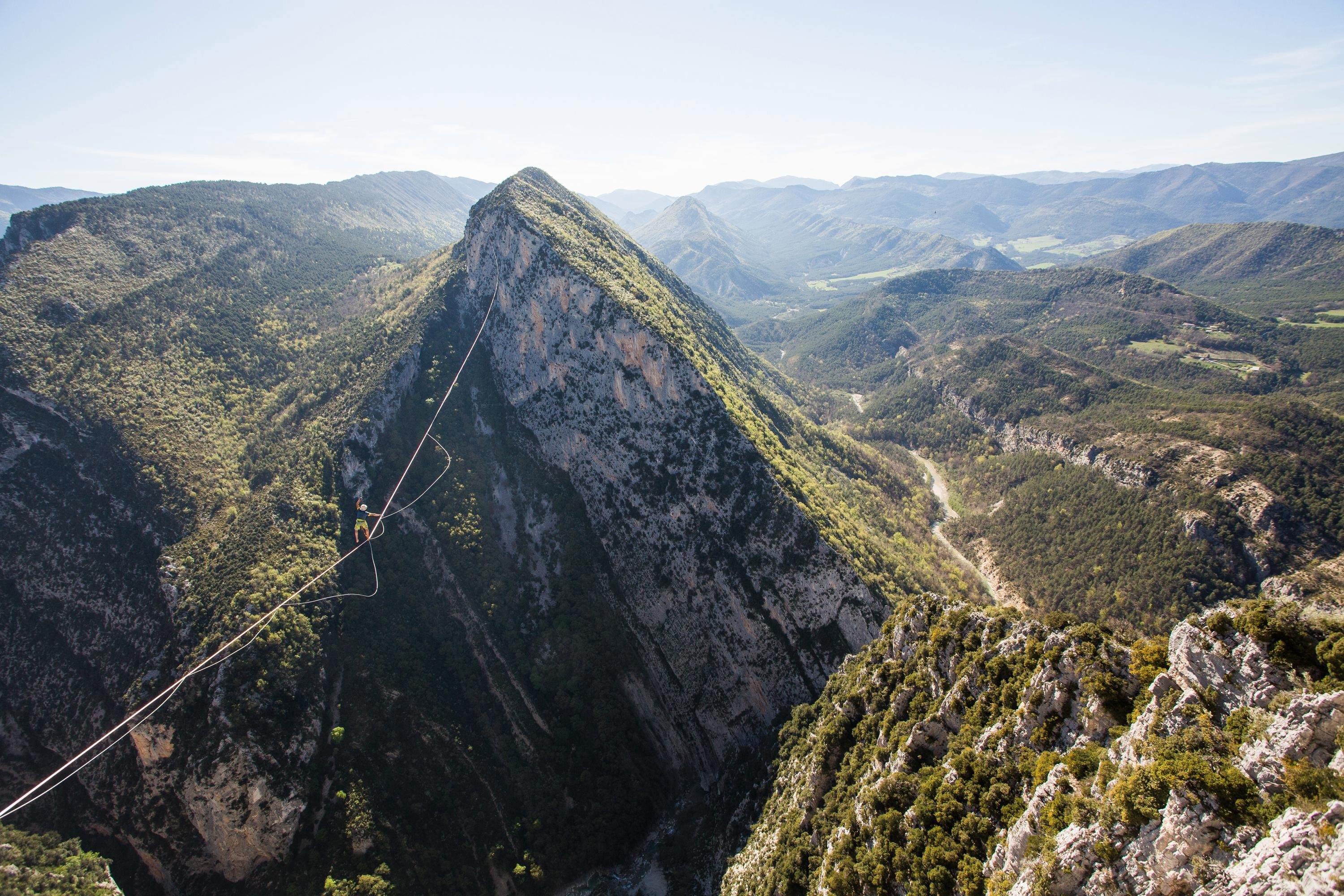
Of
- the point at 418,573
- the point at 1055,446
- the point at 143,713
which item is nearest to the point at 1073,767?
the point at 418,573

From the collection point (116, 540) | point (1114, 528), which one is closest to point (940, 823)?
point (1114, 528)

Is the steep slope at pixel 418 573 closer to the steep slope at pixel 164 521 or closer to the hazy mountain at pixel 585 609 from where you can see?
the steep slope at pixel 164 521

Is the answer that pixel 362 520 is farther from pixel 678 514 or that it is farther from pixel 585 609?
pixel 678 514

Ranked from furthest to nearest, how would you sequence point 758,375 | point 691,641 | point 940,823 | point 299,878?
point 758,375, point 691,641, point 299,878, point 940,823

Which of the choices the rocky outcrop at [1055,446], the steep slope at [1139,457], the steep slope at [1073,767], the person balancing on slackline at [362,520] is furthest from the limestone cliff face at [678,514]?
the rocky outcrop at [1055,446]

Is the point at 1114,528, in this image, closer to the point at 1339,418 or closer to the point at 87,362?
the point at 1339,418

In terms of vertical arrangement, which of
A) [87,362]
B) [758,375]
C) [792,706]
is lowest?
[792,706]
